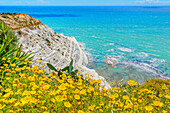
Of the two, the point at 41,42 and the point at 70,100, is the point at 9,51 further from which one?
the point at 41,42

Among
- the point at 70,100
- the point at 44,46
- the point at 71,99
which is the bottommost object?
the point at 44,46

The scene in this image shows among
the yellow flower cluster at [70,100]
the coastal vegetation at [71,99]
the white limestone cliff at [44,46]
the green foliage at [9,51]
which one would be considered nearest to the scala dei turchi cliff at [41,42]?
the white limestone cliff at [44,46]

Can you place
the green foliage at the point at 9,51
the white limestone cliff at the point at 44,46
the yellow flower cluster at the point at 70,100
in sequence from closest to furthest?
the yellow flower cluster at the point at 70,100, the green foliage at the point at 9,51, the white limestone cliff at the point at 44,46

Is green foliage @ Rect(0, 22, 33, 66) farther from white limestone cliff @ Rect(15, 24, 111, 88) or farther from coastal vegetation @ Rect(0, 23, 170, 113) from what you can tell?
coastal vegetation @ Rect(0, 23, 170, 113)

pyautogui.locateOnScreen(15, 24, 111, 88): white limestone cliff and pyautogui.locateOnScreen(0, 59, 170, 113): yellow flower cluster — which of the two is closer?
pyautogui.locateOnScreen(0, 59, 170, 113): yellow flower cluster

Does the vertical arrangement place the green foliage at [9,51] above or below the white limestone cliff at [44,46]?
above

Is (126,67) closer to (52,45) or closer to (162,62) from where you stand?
(162,62)

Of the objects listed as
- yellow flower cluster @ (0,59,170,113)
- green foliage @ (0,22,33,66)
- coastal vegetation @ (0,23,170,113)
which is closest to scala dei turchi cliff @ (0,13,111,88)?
green foliage @ (0,22,33,66)

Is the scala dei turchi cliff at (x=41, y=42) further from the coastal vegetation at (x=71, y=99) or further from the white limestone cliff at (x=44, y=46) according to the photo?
the coastal vegetation at (x=71, y=99)

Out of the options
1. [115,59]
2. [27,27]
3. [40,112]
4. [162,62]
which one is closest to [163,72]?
[162,62]

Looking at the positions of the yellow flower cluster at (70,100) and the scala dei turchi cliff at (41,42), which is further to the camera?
the scala dei turchi cliff at (41,42)

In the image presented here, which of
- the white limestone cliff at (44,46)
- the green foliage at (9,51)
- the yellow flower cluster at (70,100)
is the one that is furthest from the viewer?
the white limestone cliff at (44,46)

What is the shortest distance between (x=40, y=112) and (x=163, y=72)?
15812 mm

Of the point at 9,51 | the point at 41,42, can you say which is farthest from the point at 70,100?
the point at 41,42
